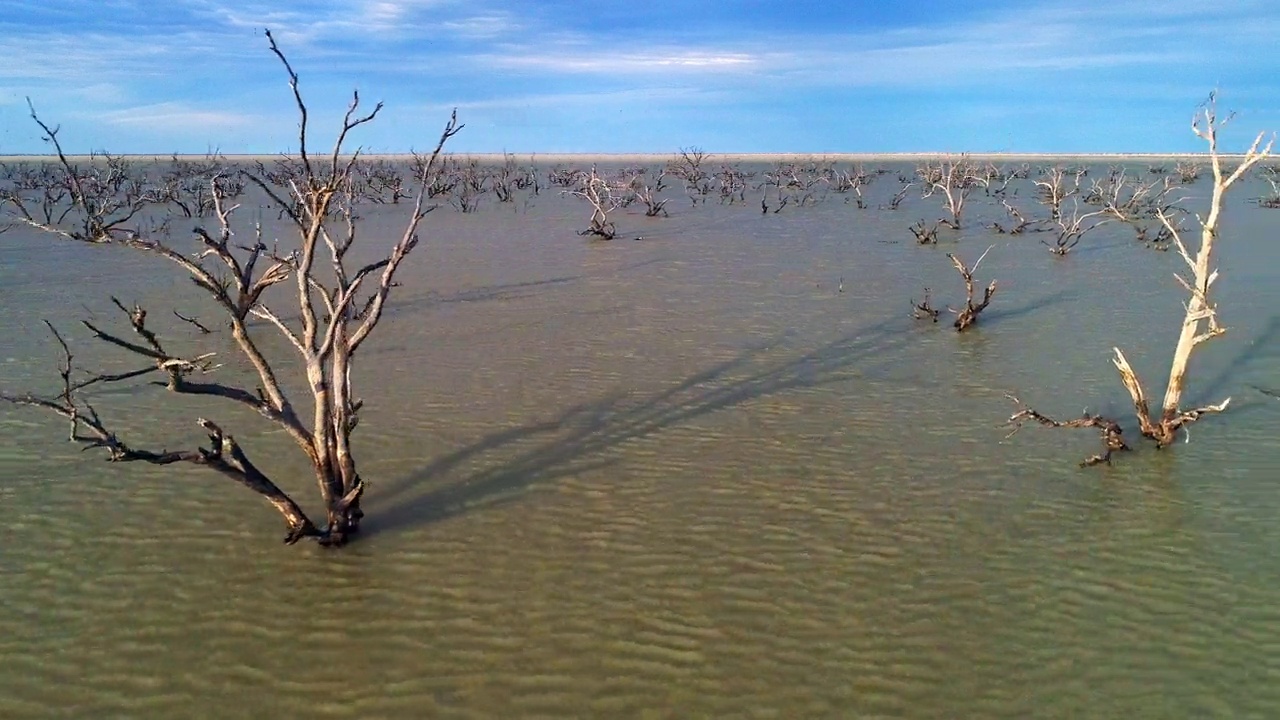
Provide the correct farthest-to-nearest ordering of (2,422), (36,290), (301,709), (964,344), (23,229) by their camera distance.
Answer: (23,229) < (36,290) < (964,344) < (2,422) < (301,709)

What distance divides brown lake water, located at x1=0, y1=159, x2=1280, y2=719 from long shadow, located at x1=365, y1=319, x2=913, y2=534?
0.03m

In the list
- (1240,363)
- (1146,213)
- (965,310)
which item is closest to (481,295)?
(965,310)

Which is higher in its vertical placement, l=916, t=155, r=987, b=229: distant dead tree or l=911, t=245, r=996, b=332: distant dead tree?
l=916, t=155, r=987, b=229: distant dead tree

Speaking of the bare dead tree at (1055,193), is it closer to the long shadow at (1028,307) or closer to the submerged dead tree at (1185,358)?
the long shadow at (1028,307)

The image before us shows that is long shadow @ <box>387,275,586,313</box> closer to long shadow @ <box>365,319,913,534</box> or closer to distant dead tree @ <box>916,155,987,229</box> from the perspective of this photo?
long shadow @ <box>365,319,913,534</box>

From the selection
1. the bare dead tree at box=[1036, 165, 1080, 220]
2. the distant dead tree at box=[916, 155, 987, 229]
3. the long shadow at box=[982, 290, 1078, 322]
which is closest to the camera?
the long shadow at box=[982, 290, 1078, 322]

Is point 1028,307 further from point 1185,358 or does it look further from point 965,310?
point 1185,358

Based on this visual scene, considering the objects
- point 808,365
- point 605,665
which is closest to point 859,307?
point 808,365

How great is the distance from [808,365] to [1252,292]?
309 inches

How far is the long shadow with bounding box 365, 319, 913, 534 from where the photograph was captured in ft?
19.0

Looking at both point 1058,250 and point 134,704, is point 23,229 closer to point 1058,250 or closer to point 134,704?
point 134,704

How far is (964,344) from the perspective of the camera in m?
10.0

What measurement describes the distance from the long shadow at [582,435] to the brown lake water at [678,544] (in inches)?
1.3

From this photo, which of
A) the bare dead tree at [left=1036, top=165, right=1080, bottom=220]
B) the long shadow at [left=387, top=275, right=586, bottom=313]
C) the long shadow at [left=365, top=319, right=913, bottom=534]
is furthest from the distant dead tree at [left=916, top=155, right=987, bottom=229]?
the long shadow at [left=365, top=319, right=913, bottom=534]
